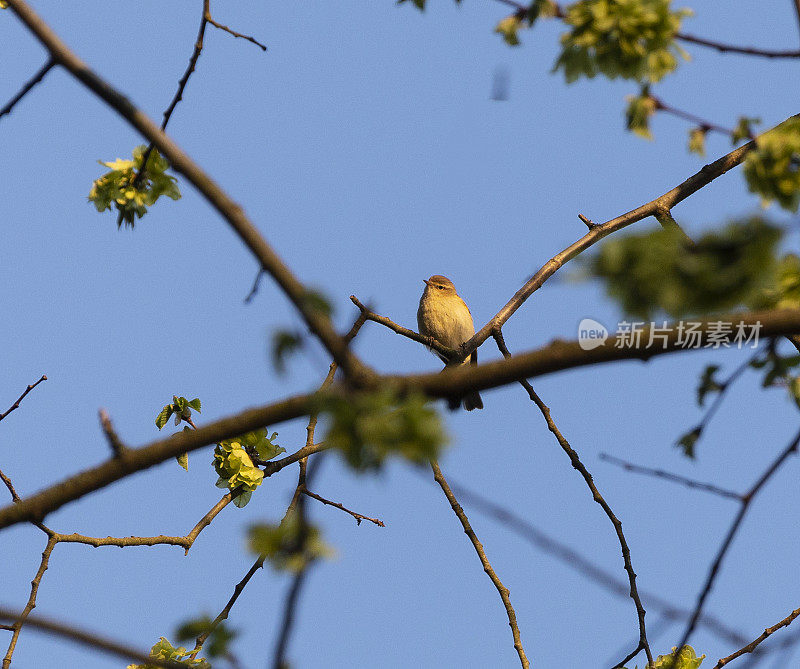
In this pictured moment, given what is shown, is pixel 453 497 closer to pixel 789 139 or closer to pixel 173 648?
pixel 173 648

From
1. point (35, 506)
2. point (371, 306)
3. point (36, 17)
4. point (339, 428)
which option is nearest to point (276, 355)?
point (339, 428)

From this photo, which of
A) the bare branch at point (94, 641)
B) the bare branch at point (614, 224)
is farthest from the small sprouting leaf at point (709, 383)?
the bare branch at point (614, 224)

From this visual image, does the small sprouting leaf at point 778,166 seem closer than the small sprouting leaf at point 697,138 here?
Yes

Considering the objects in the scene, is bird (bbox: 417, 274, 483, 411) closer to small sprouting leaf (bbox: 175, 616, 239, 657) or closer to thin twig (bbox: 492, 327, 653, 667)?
thin twig (bbox: 492, 327, 653, 667)

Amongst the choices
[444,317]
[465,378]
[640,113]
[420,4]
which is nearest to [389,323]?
[420,4]

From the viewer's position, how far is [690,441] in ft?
9.74

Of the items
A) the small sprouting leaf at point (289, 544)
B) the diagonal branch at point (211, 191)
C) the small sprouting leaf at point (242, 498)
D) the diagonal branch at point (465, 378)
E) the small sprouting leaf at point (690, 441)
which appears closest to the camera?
the small sprouting leaf at point (289, 544)

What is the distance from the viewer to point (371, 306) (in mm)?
5699

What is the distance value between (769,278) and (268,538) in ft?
4.89

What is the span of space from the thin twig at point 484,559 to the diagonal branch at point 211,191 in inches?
99.4

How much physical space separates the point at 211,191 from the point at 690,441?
1814 millimetres

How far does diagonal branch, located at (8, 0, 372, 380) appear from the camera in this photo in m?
2.32

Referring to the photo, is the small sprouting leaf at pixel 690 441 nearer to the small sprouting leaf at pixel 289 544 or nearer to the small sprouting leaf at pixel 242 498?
the small sprouting leaf at pixel 289 544

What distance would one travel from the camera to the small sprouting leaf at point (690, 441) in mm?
2957
